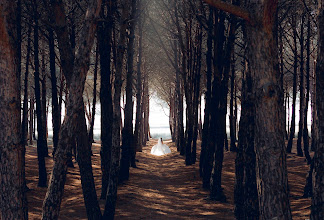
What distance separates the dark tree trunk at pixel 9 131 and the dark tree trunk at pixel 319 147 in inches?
188

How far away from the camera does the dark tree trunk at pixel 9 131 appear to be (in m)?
5.68

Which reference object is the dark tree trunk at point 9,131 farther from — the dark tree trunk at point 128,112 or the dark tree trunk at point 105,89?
the dark tree trunk at point 128,112

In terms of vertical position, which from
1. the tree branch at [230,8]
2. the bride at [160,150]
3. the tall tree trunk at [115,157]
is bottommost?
the bride at [160,150]

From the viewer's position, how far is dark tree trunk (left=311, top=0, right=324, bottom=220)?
505 centimetres

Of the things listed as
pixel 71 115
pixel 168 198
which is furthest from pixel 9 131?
pixel 168 198

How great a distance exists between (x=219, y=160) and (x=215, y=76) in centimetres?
276

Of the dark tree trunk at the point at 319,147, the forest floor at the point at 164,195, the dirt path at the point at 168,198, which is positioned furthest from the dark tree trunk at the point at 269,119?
the dirt path at the point at 168,198

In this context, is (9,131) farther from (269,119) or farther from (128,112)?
(128,112)

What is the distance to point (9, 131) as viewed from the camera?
5.68 m

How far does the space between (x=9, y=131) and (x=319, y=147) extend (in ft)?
16.4

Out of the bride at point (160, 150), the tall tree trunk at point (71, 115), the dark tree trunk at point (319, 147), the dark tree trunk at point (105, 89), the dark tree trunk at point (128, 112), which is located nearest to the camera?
the dark tree trunk at point (319, 147)

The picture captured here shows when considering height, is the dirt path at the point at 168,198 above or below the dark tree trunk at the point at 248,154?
below

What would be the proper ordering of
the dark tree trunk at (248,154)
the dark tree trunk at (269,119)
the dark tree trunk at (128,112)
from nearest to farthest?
the dark tree trunk at (269,119) < the dark tree trunk at (248,154) < the dark tree trunk at (128,112)

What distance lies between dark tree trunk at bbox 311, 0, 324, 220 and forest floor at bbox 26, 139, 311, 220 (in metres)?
2.95
